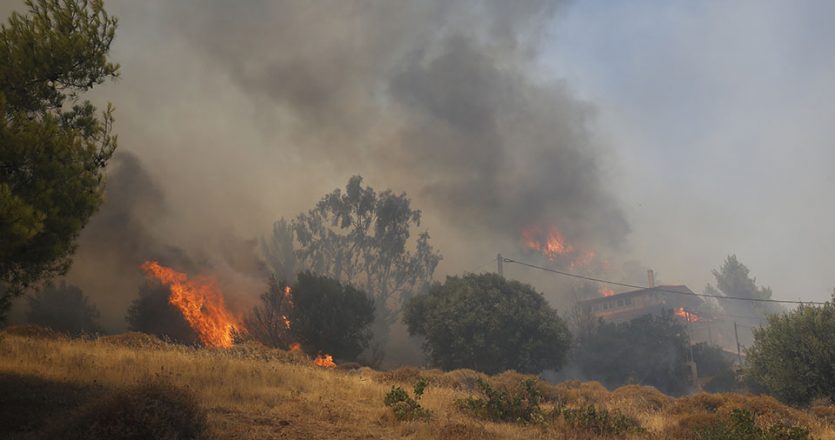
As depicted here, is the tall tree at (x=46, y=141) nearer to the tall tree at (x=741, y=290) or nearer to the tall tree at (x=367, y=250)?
the tall tree at (x=367, y=250)

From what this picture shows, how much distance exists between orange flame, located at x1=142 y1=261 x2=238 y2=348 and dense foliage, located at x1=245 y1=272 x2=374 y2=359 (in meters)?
2.43

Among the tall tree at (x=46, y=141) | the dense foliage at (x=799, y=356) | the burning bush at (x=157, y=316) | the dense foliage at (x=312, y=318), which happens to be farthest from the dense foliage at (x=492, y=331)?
the tall tree at (x=46, y=141)

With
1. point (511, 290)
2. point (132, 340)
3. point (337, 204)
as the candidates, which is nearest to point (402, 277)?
point (337, 204)

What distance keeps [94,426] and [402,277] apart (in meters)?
68.4

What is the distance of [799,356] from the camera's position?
27.8 meters

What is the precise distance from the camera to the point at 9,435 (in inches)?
375

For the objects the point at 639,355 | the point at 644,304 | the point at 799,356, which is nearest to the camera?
the point at 799,356

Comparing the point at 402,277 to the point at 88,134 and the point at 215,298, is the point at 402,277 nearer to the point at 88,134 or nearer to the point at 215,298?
the point at 215,298

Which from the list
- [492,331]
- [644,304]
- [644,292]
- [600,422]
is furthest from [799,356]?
[644,292]

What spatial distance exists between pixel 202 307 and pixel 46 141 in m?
41.2

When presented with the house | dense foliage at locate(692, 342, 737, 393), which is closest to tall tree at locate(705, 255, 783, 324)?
the house

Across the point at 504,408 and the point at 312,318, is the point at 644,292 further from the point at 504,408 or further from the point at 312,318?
the point at 504,408

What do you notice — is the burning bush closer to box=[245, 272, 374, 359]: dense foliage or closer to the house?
box=[245, 272, 374, 359]: dense foliage

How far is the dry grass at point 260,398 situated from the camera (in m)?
11.7
